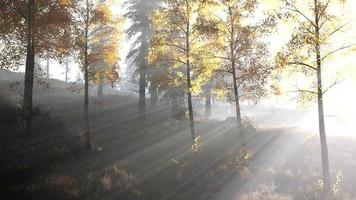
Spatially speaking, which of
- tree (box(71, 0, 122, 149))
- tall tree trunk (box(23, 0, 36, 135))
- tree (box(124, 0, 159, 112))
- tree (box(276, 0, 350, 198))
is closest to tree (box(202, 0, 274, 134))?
tree (box(276, 0, 350, 198))

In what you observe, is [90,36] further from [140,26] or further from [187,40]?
[140,26]

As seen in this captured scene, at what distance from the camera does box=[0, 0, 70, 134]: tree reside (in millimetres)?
20797

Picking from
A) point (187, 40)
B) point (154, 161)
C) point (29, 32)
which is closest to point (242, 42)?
point (187, 40)

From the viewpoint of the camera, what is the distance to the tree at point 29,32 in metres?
20.8

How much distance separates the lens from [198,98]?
2359cm

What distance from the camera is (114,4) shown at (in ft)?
83.9

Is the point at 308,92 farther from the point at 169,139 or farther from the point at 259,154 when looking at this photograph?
the point at 169,139

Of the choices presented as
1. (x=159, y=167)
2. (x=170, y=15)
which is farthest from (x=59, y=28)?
(x=159, y=167)

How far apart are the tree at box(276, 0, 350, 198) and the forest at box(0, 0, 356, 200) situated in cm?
5

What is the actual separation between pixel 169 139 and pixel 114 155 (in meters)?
5.94

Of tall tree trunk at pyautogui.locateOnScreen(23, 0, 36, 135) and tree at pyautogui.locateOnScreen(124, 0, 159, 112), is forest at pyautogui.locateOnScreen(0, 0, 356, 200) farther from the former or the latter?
tree at pyautogui.locateOnScreen(124, 0, 159, 112)

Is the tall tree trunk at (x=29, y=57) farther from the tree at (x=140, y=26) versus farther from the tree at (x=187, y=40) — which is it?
the tree at (x=140, y=26)

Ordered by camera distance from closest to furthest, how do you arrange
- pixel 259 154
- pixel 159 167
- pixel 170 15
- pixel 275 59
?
1. pixel 275 59
2. pixel 159 167
3. pixel 170 15
4. pixel 259 154

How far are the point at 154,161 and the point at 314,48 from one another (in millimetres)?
9944
